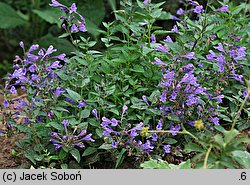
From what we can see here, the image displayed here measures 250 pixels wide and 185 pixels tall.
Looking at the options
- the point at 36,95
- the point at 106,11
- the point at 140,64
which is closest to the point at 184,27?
the point at 140,64

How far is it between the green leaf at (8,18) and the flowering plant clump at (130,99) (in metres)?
2.11

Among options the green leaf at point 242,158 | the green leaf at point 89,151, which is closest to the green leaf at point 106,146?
the green leaf at point 89,151

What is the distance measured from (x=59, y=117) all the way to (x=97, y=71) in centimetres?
46

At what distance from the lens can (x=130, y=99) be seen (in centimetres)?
305

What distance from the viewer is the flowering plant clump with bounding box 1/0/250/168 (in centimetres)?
286

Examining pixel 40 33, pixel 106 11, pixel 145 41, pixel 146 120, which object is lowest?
pixel 40 33

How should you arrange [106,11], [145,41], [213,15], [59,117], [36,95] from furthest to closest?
[106,11] → [213,15] → [145,41] → [36,95] → [59,117]

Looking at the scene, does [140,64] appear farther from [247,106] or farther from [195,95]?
[247,106]

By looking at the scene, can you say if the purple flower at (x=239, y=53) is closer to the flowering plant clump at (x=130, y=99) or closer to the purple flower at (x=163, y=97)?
the flowering plant clump at (x=130, y=99)

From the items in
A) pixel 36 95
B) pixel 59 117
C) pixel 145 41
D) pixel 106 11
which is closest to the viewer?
pixel 59 117

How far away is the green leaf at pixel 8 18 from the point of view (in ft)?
16.7

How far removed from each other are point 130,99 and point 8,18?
257 centimetres

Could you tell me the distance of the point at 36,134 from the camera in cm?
300

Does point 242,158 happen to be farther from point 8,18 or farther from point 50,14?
point 8,18
